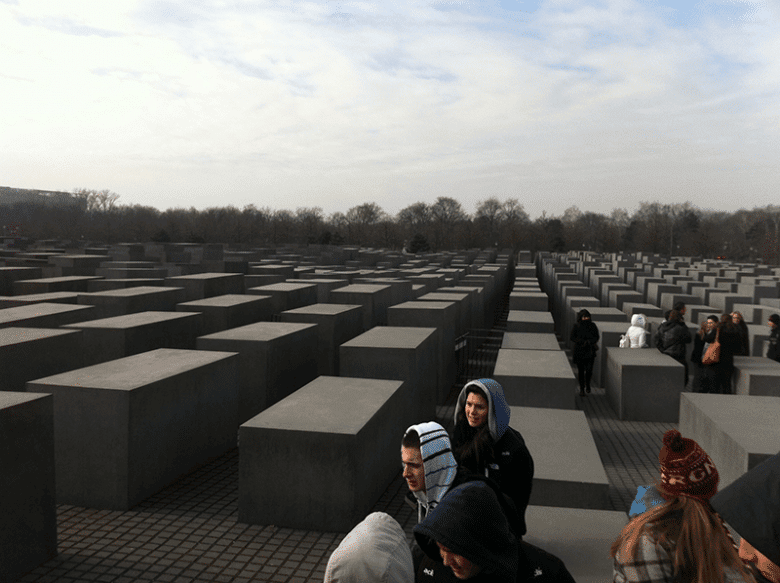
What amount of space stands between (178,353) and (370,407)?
285 centimetres

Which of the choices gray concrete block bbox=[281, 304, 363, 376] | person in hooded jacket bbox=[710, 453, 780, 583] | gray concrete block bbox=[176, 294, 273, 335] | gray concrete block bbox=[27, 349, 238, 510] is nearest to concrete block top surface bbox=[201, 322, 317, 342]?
gray concrete block bbox=[281, 304, 363, 376]

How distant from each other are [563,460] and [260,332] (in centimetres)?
518

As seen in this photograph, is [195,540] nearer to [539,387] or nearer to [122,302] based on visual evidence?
[539,387]

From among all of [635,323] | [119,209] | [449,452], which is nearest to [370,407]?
[449,452]

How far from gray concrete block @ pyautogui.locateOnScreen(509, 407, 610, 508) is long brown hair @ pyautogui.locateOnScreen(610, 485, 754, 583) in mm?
2726

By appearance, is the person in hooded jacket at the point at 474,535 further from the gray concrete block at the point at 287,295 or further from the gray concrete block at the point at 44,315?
the gray concrete block at the point at 287,295

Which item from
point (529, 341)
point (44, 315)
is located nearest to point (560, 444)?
point (529, 341)

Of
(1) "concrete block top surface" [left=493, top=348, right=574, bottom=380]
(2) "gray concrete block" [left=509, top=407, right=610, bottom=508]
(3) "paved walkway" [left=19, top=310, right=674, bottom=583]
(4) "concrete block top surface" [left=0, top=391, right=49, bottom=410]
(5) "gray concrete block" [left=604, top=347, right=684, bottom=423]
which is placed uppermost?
(4) "concrete block top surface" [left=0, top=391, right=49, bottom=410]

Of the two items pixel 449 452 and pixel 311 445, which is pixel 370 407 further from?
pixel 449 452

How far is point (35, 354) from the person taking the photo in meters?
7.64

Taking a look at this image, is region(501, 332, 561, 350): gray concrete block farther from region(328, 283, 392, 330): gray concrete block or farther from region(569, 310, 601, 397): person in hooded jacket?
region(328, 283, 392, 330): gray concrete block

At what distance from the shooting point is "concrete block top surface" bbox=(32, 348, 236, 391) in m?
5.86

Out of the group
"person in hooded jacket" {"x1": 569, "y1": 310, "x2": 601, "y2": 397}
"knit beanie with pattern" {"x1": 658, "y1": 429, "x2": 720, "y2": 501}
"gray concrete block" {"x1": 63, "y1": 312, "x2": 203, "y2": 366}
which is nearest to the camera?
"knit beanie with pattern" {"x1": 658, "y1": 429, "x2": 720, "y2": 501}

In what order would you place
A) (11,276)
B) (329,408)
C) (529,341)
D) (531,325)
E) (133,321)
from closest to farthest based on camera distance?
(329,408), (133,321), (529,341), (531,325), (11,276)
